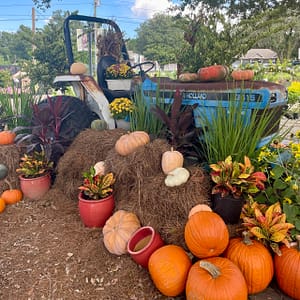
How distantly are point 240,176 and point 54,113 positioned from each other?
1.97 metres

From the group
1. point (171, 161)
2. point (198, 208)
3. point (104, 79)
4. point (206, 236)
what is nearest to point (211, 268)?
point (206, 236)

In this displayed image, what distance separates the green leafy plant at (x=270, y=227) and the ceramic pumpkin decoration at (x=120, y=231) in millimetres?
735

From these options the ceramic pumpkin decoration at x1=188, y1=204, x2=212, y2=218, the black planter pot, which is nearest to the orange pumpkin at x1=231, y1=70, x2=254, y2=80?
the black planter pot

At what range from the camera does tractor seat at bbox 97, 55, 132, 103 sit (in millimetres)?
3425

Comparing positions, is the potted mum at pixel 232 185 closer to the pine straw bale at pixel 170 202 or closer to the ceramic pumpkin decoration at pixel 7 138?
the pine straw bale at pixel 170 202

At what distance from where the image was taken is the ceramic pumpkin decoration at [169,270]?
1.59 metres

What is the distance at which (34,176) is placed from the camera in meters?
2.84

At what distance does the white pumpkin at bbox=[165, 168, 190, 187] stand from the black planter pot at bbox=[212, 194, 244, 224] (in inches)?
9.4

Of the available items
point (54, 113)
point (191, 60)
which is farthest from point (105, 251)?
point (191, 60)

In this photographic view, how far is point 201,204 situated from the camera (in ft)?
6.22

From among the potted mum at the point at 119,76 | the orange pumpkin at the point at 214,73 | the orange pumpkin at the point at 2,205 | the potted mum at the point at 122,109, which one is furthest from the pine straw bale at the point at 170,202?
the potted mum at the point at 119,76

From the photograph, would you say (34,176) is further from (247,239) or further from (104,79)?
(247,239)

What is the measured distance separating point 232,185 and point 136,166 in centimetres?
69

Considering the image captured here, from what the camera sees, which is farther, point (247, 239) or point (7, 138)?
point (7, 138)
